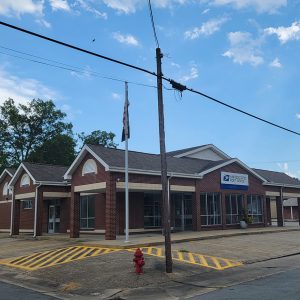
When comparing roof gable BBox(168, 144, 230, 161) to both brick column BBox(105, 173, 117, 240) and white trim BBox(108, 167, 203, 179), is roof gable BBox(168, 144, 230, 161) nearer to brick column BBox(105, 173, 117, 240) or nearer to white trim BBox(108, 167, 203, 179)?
white trim BBox(108, 167, 203, 179)

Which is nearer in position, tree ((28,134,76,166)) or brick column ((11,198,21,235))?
brick column ((11,198,21,235))

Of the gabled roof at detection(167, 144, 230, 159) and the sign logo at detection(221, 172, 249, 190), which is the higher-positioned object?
the gabled roof at detection(167, 144, 230, 159)

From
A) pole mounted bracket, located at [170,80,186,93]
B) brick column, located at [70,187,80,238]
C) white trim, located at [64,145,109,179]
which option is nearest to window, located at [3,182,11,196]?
white trim, located at [64,145,109,179]

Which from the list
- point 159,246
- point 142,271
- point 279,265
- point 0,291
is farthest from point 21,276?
point 279,265

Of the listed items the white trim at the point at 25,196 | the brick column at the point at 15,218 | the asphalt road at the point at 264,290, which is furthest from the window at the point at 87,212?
the asphalt road at the point at 264,290

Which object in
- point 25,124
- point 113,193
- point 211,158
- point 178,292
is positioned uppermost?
point 25,124

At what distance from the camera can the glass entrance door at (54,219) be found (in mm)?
34406

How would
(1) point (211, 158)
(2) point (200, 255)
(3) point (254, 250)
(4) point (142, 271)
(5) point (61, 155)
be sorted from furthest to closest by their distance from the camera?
(5) point (61, 155) < (1) point (211, 158) < (3) point (254, 250) < (2) point (200, 255) < (4) point (142, 271)

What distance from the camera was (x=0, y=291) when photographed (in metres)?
11.8

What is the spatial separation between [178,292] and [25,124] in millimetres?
54901

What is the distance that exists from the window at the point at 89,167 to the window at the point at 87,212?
4.67 m

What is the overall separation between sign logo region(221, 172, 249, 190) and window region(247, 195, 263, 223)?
4.84ft

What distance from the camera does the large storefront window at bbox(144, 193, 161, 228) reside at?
98.3 feet

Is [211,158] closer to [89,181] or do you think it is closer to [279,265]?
[89,181]
